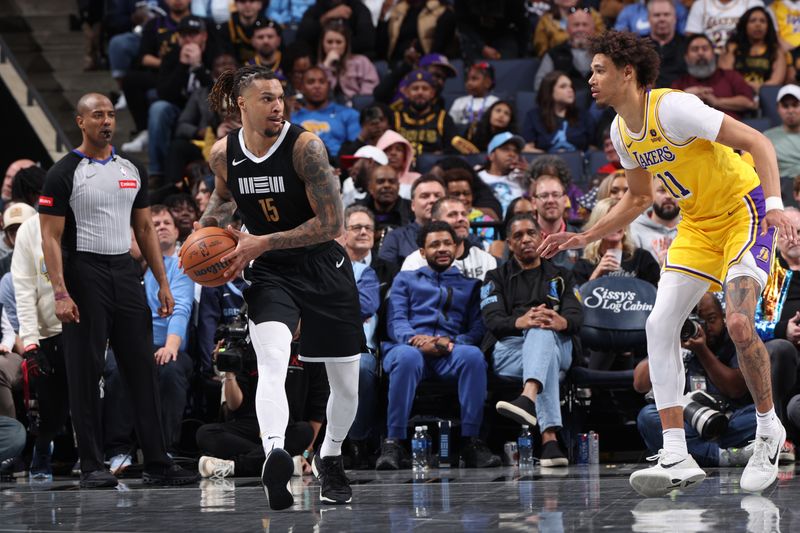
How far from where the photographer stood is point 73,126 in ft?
43.5

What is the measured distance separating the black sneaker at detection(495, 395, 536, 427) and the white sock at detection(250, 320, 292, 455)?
248 centimetres

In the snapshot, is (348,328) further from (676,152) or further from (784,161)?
(784,161)

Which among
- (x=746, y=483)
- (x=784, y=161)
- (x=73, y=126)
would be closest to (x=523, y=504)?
(x=746, y=483)

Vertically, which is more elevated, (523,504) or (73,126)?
(73,126)

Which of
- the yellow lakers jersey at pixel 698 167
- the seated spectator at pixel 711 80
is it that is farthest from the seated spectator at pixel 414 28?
the yellow lakers jersey at pixel 698 167

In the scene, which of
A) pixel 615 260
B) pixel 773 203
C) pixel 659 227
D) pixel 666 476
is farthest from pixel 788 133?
pixel 666 476

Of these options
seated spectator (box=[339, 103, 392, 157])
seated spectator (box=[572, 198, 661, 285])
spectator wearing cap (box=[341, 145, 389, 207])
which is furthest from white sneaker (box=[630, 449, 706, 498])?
seated spectator (box=[339, 103, 392, 157])

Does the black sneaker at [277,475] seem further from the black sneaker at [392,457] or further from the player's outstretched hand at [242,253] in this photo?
the black sneaker at [392,457]

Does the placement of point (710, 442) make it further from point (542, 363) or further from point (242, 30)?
point (242, 30)

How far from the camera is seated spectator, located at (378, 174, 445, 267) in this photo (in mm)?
9008

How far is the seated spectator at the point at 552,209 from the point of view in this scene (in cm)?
875

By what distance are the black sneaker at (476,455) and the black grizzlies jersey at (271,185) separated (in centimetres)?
281

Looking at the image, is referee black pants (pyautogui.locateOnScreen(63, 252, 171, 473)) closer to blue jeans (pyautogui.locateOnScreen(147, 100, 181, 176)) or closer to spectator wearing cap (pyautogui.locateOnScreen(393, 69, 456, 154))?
spectator wearing cap (pyautogui.locateOnScreen(393, 69, 456, 154))

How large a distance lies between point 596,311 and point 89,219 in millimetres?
3313
